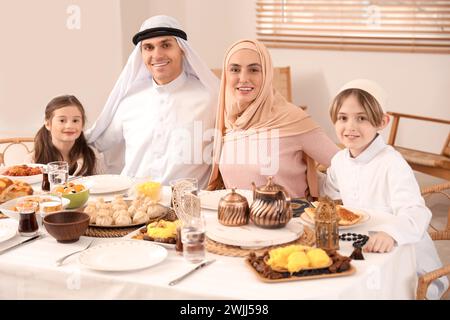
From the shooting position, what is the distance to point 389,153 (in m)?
2.65

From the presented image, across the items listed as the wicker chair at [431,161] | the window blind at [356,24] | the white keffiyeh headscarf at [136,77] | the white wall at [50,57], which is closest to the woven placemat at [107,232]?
the white keffiyeh headscarf at [136,77]

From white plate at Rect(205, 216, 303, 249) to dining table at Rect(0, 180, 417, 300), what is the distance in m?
0.07

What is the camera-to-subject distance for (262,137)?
3320 mm

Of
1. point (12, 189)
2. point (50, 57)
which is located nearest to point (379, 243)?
point (12, 189)

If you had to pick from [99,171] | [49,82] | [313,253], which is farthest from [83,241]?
[49,82]

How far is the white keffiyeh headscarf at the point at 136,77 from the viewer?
3553 millimetres

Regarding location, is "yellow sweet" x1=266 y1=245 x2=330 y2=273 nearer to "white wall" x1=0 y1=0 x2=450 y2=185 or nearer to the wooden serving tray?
the wooden serving tray

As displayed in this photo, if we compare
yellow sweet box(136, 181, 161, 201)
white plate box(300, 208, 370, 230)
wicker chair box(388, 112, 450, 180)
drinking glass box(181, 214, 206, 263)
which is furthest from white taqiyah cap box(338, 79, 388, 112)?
wicker chair box(388, 112, 450, 180)

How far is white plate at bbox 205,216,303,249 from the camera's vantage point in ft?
6.93

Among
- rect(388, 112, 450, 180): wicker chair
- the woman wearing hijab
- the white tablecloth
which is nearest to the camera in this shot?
the white tablecloth

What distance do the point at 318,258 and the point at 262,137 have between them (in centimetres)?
147

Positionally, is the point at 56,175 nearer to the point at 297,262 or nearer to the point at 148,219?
the point at 148,219

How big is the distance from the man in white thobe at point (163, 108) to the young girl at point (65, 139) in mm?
211
